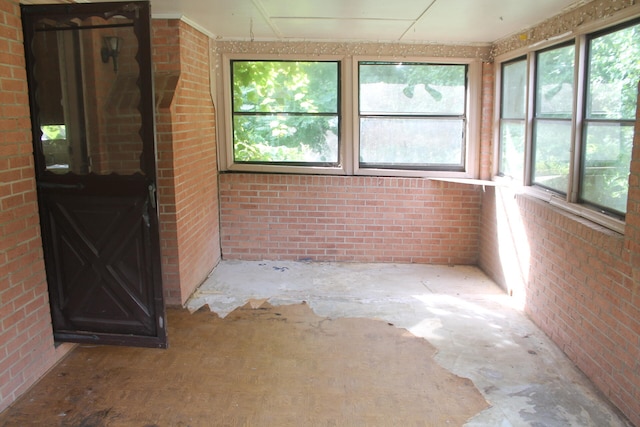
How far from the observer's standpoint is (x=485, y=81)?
5707mm

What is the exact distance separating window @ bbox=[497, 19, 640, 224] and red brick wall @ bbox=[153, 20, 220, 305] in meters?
3.14

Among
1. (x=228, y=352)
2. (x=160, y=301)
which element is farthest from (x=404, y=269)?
(x=160, y=301)

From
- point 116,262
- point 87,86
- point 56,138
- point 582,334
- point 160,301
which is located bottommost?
point 582,334

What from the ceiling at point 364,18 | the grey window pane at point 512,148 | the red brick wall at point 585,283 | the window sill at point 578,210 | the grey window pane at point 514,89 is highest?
the ceiling at point 364,18

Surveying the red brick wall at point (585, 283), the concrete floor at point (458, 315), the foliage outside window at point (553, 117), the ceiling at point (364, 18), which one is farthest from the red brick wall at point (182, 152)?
the foliage outside window at point (553, 117)

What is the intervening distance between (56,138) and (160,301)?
1.29 metres

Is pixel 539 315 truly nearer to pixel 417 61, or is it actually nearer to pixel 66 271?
pixel 417 61

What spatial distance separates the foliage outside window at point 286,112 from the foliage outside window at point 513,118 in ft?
5.95

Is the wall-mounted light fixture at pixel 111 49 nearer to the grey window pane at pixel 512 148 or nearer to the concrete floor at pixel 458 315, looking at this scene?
the concrete floor at pixel 458 315

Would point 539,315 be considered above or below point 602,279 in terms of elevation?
below

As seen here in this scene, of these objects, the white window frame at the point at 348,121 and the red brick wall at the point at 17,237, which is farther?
the white window frame at the point at 348,121

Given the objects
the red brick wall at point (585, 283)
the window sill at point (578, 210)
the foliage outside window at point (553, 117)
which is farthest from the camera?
the foliage outside window at point (553, 117)

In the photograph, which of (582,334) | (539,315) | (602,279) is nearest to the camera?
(602,279)

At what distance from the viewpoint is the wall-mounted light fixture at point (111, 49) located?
3.37 meters
